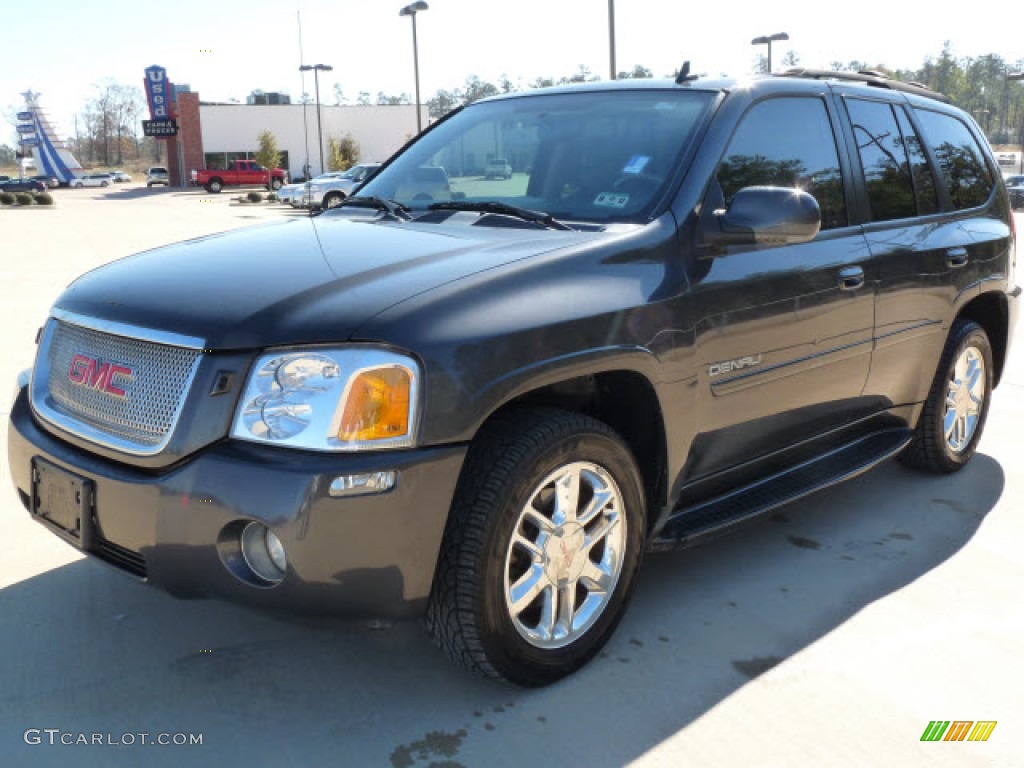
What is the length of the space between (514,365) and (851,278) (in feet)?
5.71

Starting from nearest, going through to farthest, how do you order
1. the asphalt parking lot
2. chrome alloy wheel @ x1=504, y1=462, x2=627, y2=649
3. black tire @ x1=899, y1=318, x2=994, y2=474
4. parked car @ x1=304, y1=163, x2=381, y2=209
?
the asphalt parking lot
chrome alloy wheel @ x1=504, y1=462, x2=627, y2=649
black tire @ x1=899, y1=318, x2=994, y2=474
parked car @ x1=304, y1=163, x2=381, y2=209

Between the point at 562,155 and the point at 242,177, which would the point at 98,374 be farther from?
the point at 242,177

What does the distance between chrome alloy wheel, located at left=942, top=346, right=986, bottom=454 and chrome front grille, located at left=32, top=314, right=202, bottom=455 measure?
11.7 feet

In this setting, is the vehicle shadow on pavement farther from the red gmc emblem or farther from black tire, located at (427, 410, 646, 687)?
the red gmc emblem

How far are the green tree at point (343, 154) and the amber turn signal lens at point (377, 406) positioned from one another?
62.2 metres

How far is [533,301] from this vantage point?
8.95ft

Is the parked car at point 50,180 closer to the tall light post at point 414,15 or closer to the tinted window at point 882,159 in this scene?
the tall light post at point 414,15

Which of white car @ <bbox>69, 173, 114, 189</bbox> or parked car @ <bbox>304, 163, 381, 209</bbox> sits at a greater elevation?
white car @ <bbox>69, 173, 114, 189</bbox>

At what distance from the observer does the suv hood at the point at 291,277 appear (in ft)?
8.32

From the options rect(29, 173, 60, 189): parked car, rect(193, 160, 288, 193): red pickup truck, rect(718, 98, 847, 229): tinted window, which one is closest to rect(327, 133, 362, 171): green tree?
rect(193, 160, 288, 193): red pickup truck

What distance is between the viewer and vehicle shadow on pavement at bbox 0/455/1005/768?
265 cm

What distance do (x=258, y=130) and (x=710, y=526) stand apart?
75.6m

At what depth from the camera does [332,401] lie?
2.43 meters

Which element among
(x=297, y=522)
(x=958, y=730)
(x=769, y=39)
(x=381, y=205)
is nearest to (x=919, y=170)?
(x=381, y=205)
